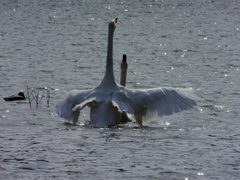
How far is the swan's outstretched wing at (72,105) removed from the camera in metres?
11.8

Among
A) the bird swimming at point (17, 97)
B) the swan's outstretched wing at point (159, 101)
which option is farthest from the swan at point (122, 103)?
the bird swimming at point (17, 97)

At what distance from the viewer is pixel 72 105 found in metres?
11.8

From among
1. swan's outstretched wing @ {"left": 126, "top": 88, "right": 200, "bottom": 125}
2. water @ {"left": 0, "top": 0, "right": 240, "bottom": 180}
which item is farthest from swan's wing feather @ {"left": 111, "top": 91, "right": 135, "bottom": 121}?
water @ {"left": 0, "top": 0, "right": 240, "bottom": 180}

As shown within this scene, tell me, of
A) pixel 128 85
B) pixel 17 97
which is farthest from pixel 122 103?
pixel 128 85

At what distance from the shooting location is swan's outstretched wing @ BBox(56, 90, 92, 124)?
11.8 meters

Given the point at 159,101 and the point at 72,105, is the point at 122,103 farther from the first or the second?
the point at 72,105

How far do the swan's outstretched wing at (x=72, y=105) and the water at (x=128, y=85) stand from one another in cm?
23

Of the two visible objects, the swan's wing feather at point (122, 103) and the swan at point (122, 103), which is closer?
the swan's wing feather at point (122, 103)

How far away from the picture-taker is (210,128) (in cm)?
1219

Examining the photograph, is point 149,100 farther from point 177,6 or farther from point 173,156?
point 177,6

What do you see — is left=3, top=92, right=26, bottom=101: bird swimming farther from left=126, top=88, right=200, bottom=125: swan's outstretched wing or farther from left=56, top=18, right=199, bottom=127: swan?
left=126, top=88, right=200, bottom=125: swan's outstretched wing

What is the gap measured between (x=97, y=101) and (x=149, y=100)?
0.90 meters

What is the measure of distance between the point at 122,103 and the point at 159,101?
0.67 metres

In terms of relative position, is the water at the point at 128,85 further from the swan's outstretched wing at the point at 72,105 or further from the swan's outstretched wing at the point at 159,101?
the swan's outstretched wing at the point at 159,101
